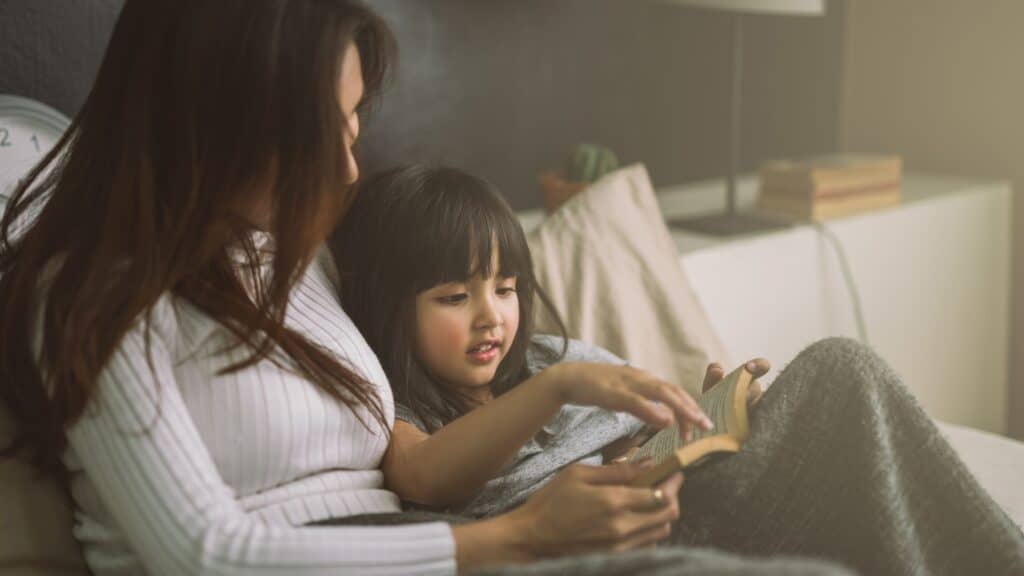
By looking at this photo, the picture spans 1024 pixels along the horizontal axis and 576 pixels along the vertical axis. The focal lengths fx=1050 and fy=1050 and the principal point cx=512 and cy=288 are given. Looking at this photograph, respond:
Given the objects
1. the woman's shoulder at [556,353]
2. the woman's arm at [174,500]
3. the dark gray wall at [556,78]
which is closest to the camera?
the woman's arm at [174,500]

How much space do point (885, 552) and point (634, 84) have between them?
4.72 feet

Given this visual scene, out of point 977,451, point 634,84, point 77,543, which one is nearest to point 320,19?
point 77,543

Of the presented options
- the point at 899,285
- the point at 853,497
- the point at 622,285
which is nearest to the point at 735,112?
the point at 899,285

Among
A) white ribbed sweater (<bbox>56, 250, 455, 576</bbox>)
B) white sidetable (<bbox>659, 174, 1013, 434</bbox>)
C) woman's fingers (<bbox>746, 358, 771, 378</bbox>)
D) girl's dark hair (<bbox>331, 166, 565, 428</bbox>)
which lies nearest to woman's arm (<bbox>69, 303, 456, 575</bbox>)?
white ribbed sweater (<bbox>56, 250, 455, 576</bbox>)

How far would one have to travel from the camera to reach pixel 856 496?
94 centimetres

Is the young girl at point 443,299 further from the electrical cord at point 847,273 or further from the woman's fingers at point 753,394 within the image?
the electrical cord at point 847,273

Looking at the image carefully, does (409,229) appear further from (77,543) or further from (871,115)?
(871,115)

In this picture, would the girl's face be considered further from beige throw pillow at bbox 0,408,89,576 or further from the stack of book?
the stack of book

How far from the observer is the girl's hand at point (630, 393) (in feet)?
2.79

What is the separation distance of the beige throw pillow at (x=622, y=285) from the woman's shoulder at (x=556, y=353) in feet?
0.43

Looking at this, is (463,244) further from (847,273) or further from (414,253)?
(847,273)

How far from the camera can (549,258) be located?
1457 mm

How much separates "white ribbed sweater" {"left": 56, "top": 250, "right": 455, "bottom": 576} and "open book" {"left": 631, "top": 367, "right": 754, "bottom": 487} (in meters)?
0.19

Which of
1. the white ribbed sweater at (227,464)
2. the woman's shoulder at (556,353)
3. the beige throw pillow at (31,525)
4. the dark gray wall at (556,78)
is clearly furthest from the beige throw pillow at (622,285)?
the beige throw pillow at (31,525)
